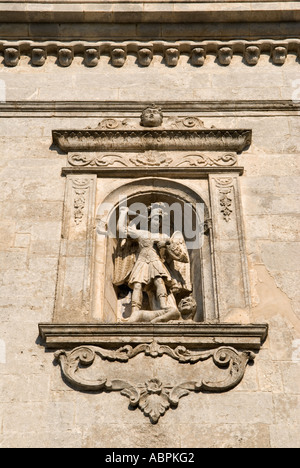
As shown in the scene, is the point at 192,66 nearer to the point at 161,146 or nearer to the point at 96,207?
the point at 161,146

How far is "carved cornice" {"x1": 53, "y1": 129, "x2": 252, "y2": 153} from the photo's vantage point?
11.7 metres

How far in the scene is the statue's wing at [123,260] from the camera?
35.5ft

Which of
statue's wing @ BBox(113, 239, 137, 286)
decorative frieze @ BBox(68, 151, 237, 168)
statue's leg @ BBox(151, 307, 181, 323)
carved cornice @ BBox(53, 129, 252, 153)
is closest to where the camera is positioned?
statue's leg @ BBox(151, 307, 181, 323)

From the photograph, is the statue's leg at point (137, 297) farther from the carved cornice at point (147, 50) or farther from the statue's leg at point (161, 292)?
the carved cornice at point (147, 50)

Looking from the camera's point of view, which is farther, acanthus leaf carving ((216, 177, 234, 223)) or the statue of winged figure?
acanthus leaf carving ((216, 177, 234, 223))

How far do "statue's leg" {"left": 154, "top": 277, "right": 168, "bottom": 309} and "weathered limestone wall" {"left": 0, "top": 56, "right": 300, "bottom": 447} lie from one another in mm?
947

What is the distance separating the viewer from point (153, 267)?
420 inches

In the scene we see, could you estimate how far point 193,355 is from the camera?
945 cm

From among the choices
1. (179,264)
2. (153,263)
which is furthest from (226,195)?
(153,263)

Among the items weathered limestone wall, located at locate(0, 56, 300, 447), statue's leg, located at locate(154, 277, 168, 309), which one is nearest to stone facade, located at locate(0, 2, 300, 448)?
weathered limestone wall, located at locate(0, 56, 300, 447)

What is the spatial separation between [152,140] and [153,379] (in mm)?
3778

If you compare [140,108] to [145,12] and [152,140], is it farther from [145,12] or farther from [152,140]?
[145,12]

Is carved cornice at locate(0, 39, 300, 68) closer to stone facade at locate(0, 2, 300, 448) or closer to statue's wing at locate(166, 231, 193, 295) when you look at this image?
stone facade at locate(0, 2, 300, 448)

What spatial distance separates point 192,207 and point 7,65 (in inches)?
155
